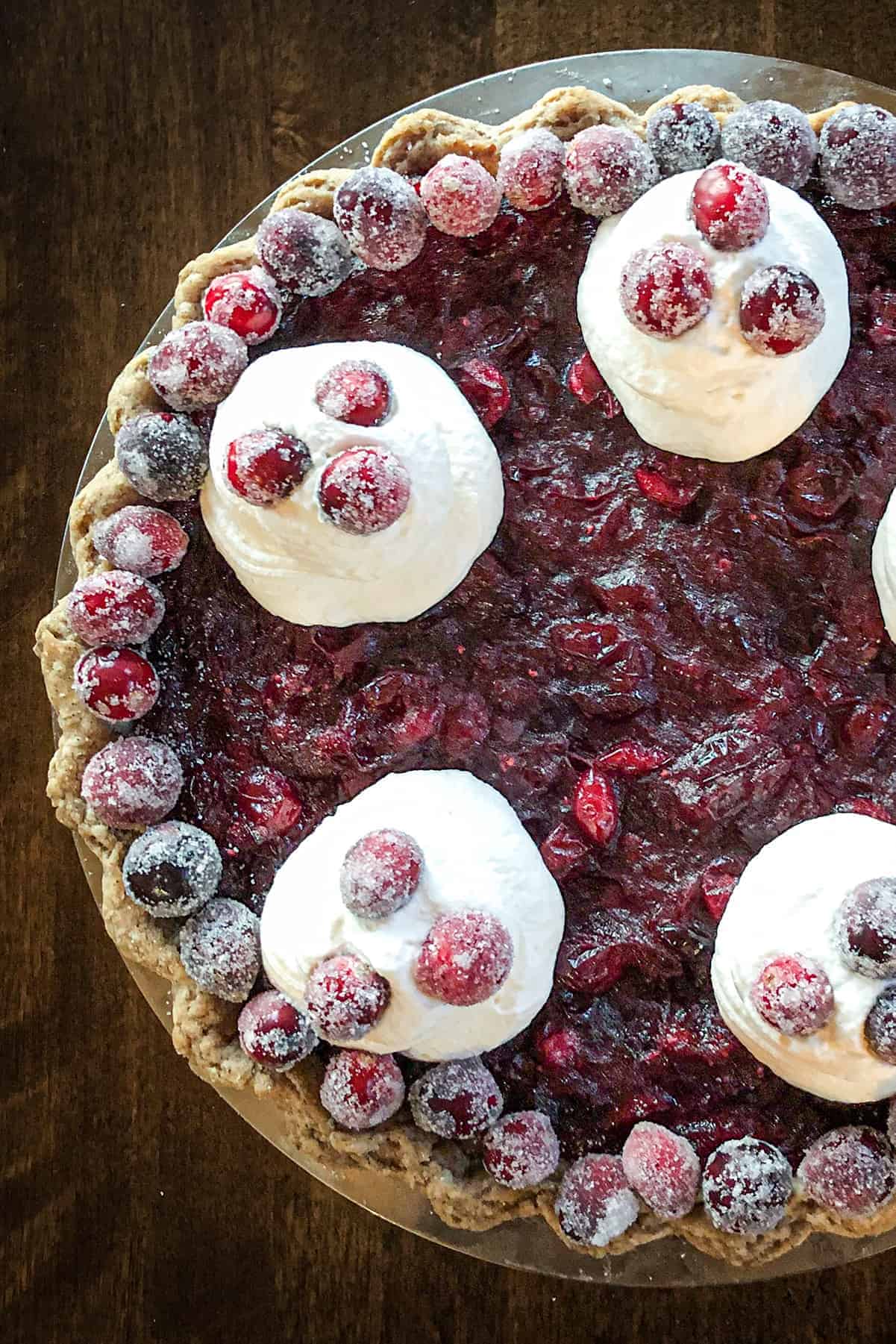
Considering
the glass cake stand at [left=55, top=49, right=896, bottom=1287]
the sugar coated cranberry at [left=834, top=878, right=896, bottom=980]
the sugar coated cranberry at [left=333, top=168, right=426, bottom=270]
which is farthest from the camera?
the glass cake stand at [left=55, top=49, right=896, bottom=1287]

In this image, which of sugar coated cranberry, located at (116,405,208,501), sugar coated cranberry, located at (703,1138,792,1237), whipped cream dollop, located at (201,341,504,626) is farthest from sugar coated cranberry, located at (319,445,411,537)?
sugar coated cranberry, located at (703,1138,792,1237)

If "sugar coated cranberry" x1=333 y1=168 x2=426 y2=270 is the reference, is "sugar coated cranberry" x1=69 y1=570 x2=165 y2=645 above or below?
below

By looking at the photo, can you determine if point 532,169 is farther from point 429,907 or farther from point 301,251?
point 429,907

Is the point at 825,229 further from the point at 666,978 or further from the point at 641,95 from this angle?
the point at 666,978

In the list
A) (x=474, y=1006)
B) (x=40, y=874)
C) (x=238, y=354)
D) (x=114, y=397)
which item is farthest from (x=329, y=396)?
(x=40, y=874)

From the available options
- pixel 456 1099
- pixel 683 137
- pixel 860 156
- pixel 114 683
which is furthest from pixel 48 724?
pixel 860 156

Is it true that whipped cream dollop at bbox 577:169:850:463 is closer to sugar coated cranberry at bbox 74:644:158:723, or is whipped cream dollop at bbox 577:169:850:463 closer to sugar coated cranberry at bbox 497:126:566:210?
sugar coated cranberry at bbox 497:126:566:210
